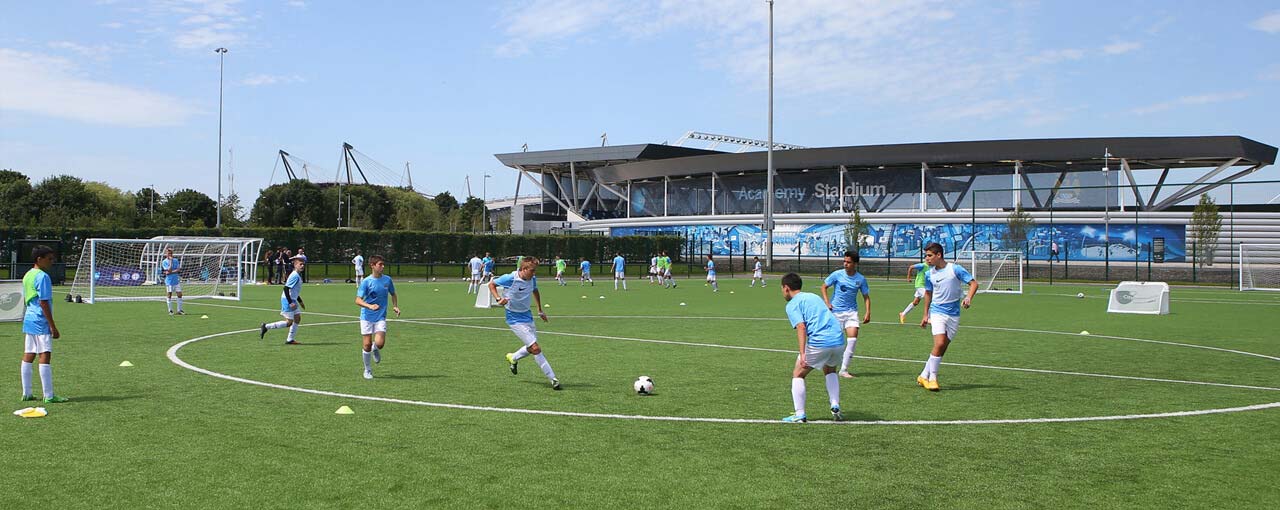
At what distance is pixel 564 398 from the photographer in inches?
482

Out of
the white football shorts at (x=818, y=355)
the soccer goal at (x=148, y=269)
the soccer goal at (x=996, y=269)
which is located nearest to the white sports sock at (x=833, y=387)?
the white football shorts at (x=818, y=355)

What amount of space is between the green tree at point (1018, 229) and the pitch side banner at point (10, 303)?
59963 mm

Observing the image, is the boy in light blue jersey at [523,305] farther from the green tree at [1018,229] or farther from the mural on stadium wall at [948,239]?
the green tree at [1018,229]

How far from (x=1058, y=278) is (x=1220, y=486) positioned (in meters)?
59.1

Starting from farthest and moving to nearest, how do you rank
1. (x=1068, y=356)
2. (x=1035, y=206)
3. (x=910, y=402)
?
(x=1035, y=206), (x=1068, y=356), (x=910, y=402)

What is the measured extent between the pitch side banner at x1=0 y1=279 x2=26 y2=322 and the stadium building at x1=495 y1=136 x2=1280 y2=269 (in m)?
52.0

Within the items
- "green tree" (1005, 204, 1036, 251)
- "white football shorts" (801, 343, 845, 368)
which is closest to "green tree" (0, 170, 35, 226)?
"green tree" (1005, 204, 1036, 251)

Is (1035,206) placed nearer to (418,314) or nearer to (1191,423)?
(418,314)

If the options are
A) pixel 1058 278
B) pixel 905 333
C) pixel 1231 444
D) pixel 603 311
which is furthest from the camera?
pixel 1058 278

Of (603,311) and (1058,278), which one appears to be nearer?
(603,311)

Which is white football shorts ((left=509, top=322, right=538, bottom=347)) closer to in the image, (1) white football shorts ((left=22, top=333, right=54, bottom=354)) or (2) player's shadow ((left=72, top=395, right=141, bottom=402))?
(2) player's shadow ((left=72, top=395, right=141, bottom=402))

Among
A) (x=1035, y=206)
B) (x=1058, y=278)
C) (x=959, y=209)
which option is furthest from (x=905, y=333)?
(x=959, y=209)

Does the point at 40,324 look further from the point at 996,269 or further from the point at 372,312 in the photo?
the point at 996,269

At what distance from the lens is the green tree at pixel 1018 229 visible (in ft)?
220
